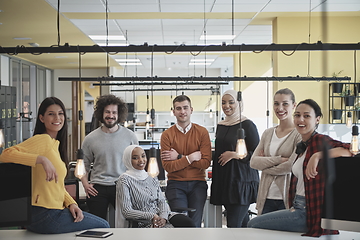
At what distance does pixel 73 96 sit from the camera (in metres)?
14.3

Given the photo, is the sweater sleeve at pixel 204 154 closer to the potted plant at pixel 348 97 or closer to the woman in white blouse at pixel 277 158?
the woman in white blouse at pixel 277 158

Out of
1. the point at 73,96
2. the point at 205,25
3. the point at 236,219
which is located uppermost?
the point at 205,25

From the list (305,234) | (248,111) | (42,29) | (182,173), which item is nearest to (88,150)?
(182,173)

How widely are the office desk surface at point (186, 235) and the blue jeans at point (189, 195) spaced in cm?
94

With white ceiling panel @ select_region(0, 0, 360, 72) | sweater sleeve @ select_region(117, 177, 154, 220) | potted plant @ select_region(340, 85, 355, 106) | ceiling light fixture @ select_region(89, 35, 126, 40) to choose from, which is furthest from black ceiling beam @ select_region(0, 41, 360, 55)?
ceiling light fixture @ select_region(89, 35, 126, 40)

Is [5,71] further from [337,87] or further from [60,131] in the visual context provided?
[60,131]

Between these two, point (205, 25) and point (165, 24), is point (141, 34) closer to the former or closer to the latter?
point (165, 24)

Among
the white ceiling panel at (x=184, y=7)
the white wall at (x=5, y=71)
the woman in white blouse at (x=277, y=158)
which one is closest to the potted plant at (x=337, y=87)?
the white ceiling panel at (x=184, y=7)

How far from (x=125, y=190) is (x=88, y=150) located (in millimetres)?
661

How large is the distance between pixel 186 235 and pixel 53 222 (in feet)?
2.79

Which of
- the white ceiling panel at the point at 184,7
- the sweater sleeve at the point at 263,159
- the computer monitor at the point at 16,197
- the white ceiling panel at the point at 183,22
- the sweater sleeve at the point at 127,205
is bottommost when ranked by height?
the sweater sleeve at the point at 127,205

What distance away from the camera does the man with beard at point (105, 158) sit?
3447 millimetres

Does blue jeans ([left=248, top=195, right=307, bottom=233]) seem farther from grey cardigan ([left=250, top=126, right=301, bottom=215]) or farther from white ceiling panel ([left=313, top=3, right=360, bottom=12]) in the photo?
white ceiling panel ([left=313, top=3, right=360, bottom=12])

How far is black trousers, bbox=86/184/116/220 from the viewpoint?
344 cm
